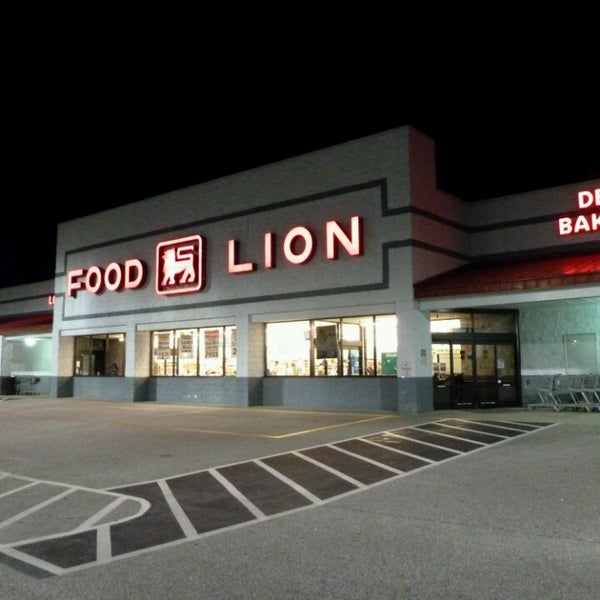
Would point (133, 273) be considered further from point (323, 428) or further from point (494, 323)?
point (494, 323)

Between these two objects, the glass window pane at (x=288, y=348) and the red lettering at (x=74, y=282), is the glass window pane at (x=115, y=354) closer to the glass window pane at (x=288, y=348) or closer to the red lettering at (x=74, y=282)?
the red lettering at (x=74, y=282)

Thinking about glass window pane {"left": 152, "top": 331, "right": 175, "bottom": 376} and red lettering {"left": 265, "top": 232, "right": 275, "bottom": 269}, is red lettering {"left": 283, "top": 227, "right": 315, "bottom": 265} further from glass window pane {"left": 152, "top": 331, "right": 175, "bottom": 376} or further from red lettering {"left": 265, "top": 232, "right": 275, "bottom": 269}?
glass window pane {"left": 152, "top": 331, "right": 175, "bottom": 376}

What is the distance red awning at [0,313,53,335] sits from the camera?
31.8 metres

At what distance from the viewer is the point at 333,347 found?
21.1 meters

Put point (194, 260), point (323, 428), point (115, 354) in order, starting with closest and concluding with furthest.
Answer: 1. point (323, 428)
2. point (194, 260)
3. point (115, 354)

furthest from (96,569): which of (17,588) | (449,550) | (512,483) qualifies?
(512,483)

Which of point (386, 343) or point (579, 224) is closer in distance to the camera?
point (579, 224)

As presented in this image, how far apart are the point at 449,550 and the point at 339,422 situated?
1103 centimetres

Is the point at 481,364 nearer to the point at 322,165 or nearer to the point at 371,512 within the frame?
the point at 322,165

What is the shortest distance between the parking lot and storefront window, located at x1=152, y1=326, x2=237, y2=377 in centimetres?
956

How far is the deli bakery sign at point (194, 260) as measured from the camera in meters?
20.5

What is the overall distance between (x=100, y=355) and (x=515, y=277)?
65.0 ft

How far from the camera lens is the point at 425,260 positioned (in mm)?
19625

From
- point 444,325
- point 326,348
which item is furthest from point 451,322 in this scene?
point 326,348
